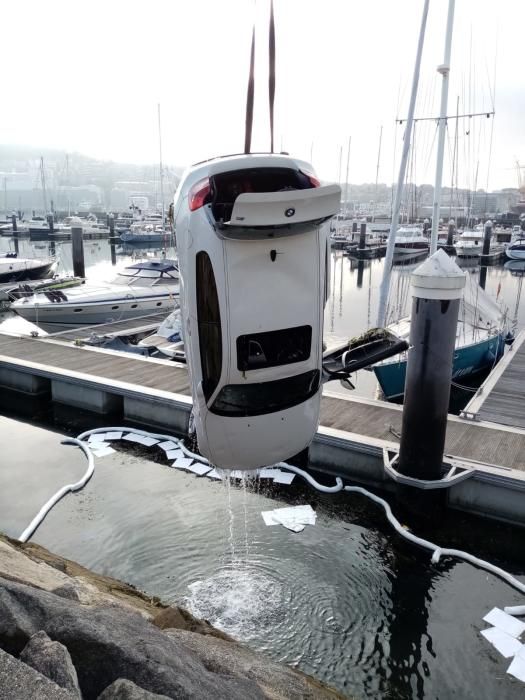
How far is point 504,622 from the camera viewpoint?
259 inches

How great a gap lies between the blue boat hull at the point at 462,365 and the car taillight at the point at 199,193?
961 centimetres

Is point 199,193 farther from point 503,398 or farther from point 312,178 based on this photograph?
point 503,398

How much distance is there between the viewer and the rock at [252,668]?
4461mm

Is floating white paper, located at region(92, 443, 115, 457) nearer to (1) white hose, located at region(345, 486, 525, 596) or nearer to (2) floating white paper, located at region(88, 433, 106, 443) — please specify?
(2) floating white paper, located at region(88, 433, 106, 443)

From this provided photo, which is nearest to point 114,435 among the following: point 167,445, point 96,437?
point 96,437

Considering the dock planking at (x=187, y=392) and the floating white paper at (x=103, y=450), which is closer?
the dock planking at (x=187, y=392)

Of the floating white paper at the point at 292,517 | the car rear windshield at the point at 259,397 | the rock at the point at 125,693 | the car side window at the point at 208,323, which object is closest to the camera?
the rock at the point at 125,693

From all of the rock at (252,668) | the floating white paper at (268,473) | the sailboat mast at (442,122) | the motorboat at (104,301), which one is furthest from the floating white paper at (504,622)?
the motorboat at (104,301)

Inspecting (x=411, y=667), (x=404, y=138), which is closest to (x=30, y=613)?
(x=411, y=667)

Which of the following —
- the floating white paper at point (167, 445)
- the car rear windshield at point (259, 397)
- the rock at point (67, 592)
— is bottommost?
the floating white paper at point (167, 445)

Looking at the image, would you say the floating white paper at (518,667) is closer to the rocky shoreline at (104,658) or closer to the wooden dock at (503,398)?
the rocky shoreline at (104,658)

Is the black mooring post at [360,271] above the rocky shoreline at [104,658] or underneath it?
underneath

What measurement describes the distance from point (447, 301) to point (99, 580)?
6.17m

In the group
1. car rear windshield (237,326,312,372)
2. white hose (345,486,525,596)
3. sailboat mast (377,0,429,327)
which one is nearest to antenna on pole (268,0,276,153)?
car rear windshield (237,326,312,372)
